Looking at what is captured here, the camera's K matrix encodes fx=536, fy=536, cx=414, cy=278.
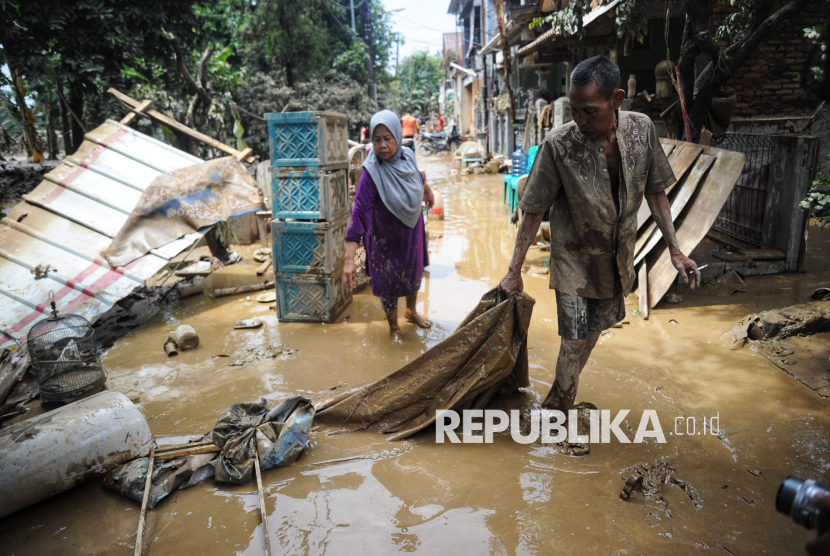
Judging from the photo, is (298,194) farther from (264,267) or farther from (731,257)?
(731,257)

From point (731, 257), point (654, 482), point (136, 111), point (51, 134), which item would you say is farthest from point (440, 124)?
point (654, 482)

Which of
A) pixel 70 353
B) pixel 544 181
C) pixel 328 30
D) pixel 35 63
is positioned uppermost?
pixel 328 30

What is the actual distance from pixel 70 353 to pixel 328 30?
1571 centimetres

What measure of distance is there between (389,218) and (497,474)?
8.22 ft

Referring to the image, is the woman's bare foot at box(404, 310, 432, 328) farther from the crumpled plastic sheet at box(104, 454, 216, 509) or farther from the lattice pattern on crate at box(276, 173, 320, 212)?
the crumpled plastic sheet at box(104, 454, 216, 509)

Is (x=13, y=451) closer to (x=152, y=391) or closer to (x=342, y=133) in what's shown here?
(x=152, y=391)

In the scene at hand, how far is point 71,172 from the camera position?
5.79 meters

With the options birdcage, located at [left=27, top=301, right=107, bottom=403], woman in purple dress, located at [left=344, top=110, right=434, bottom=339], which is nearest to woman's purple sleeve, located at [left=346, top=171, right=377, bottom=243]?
woman in purple dress, located at [left=344, top=110, right=434, bottom=339]

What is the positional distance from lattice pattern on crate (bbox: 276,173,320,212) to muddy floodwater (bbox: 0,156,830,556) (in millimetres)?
1401

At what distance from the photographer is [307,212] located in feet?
16.9

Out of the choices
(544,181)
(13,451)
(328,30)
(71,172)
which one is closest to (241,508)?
(13,451)

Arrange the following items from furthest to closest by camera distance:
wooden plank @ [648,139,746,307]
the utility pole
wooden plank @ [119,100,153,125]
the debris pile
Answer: the utility pole → wooden plank @ [119,100,153,125] → wooden plank @ [648,139,746,307] → the debris pile

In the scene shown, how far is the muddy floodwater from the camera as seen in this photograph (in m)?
2.28

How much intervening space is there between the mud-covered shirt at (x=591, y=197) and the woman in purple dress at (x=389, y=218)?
187 cm
